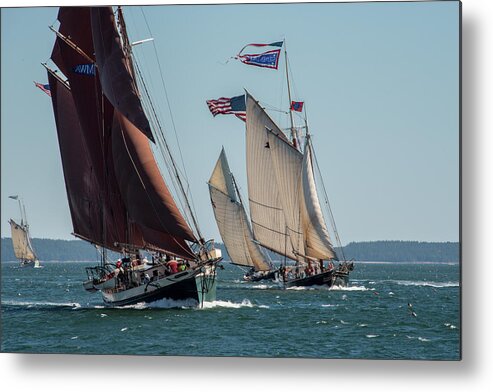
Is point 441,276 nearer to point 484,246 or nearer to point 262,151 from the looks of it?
point 484,246

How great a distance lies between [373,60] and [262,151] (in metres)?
13.1

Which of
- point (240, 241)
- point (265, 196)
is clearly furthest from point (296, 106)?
point (240, 241)

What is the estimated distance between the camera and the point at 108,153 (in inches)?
848

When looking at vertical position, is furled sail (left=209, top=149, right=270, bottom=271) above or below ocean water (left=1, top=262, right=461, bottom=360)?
above

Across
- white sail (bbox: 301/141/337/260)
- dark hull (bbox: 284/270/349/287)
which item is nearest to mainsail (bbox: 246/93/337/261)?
white sail (bbox: 301/141/337/260)

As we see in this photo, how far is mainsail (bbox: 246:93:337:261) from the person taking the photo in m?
28.2

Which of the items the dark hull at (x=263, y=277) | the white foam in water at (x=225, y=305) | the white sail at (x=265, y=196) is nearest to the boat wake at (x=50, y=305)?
the white foam in water at (x=225, y=305)

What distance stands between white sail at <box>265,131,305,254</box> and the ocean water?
8.05m

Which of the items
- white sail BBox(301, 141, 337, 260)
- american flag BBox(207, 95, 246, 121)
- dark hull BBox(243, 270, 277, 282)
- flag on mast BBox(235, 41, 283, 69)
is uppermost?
flag on mast BBox(235, 41, 283, 69)

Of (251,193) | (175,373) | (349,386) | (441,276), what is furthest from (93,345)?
(251,193)

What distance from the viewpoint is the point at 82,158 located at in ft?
69.3

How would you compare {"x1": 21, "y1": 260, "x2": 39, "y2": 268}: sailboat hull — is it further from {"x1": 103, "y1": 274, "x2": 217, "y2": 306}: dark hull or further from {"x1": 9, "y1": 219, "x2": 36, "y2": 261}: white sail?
{"x1": 103, "y1": 274, "x2": 217, "y2": 306}: dark hull

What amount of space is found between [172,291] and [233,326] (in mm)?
4448

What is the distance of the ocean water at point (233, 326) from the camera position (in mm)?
15453
